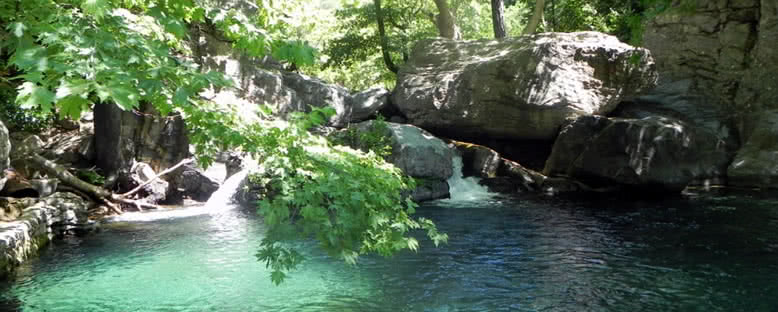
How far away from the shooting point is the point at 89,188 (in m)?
13.1

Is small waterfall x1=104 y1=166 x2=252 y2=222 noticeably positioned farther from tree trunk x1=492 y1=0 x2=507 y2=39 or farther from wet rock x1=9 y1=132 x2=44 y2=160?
tree trunk x1=492 y1=0 x2=507 y2=39

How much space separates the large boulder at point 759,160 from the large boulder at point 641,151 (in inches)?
23.2

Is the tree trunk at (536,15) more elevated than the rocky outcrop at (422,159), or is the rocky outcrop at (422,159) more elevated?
the tree trunk at (536,15)

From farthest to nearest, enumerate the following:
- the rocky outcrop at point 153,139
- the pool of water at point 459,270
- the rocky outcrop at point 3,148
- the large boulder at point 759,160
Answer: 1. the large boulder at point 759,160
2. the rocky outcrop at point 153,139
3. the rocky outcrop at point 3,148
4. the pool of water at point 459,270

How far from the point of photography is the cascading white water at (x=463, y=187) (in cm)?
1550

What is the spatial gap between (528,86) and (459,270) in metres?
9.17

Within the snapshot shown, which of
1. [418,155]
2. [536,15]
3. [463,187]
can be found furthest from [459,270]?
[536,15]

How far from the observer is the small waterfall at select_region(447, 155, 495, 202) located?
1547 centimetres

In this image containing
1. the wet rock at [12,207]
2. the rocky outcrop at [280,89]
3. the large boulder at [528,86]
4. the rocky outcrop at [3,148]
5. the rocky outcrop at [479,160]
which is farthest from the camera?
the rocky outcrop at [280,89]

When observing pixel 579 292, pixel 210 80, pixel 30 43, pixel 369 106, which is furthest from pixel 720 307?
pixel 369 106

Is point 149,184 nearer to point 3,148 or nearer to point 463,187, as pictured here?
point 3,148

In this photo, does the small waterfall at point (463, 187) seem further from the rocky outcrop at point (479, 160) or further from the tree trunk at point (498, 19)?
the tree trunk at point (498, 19)

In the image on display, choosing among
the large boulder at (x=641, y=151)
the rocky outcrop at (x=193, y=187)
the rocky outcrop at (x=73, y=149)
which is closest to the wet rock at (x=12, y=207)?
the rocky outcrop at (x=73, y=149)

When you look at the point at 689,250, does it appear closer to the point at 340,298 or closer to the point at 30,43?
the point at 340,298
